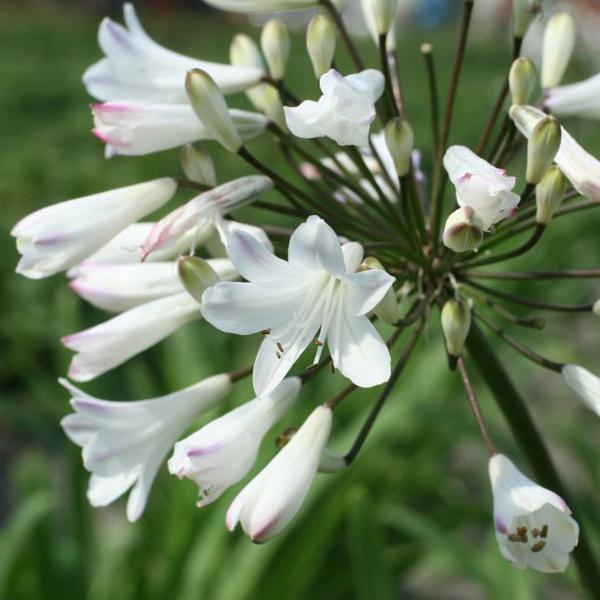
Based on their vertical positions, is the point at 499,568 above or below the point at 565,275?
below

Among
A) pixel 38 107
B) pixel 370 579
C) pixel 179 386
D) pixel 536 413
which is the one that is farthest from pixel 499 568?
pixel 38 107

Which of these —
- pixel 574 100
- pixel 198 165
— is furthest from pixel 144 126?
pixel 574 100

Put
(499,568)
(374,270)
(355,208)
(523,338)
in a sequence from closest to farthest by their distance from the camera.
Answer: (374,270), (355,208), (499,568), (523,338)

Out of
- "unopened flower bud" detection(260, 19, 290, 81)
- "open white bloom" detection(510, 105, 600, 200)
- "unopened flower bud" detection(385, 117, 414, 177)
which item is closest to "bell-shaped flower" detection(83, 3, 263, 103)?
"unopened flower bud" detection(260, 19, 290, 81)

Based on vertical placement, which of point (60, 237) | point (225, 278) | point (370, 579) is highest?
point (60, 237)

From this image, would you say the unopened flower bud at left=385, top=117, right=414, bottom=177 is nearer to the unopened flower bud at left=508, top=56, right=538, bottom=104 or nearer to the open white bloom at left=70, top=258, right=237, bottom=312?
the unopened flower bud at left=508, top=56, right=538, bottom=104

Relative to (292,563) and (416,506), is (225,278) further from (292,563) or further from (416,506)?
(416,506)
